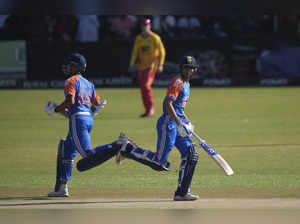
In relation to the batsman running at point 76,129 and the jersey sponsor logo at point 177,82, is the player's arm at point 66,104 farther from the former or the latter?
the jersey sponsor logo at point 177,82

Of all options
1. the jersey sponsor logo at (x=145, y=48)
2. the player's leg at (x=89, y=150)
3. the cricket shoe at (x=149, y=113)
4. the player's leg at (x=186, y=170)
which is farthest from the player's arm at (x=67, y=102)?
the jersey sponsor logo at (x=145, y=48)

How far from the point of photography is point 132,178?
10.1 metres

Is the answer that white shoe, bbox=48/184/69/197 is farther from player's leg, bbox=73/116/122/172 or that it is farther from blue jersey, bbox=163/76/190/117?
blue jersey, bbox=163/76/190/117

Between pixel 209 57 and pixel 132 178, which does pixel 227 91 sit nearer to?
pixel 209 57

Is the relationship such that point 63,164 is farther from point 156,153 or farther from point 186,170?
point 186,170

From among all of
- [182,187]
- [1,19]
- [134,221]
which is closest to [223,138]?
[182,187]

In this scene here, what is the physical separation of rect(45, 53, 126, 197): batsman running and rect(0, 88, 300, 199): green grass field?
41cm

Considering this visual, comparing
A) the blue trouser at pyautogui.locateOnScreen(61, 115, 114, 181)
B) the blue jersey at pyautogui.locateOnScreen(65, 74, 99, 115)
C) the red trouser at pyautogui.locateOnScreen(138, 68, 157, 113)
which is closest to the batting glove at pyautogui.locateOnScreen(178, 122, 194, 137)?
the blue trouser at pyautogui.locateOnScreen(61, 115, 114, 181)

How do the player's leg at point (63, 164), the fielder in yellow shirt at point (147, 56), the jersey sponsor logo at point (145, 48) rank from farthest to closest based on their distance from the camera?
the jersey sponsor logo at point (145, 48) < the fielder in yellow shirt at point (147, 56) < the player's leg at point (63, 164)

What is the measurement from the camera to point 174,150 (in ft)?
42.7

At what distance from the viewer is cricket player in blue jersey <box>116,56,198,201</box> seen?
26.9ft

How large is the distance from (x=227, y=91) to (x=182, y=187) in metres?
16.3

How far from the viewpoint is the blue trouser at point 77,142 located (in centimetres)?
841

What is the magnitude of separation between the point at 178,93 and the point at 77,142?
129cm
